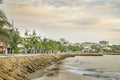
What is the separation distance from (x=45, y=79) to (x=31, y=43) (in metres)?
68.8

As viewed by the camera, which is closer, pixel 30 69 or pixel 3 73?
pixel 3 73

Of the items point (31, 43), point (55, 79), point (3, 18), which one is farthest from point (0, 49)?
point (3, 18)

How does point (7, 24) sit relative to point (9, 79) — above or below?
above

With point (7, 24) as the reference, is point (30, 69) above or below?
below

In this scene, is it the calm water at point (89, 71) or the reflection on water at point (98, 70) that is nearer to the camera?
the calm water at point (89, 71)

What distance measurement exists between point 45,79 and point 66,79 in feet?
10.9

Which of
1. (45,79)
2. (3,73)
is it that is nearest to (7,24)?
(3,73)

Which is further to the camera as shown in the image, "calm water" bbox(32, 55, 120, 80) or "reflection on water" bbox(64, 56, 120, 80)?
"reflection on water" bbox(64, 56, 120, 80)

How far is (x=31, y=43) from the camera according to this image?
108m

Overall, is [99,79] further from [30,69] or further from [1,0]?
[1,0]

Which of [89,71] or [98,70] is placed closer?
[89,71]

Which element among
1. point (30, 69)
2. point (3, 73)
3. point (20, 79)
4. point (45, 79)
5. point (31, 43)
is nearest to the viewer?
point (3, 73)

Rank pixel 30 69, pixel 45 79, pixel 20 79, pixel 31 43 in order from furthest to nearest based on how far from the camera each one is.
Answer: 1. pixel 31 43
2. pixel 30 69
3. pixel 45 79
4. pixel 20 79

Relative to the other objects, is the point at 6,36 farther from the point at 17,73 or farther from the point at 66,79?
the point at 66,79
